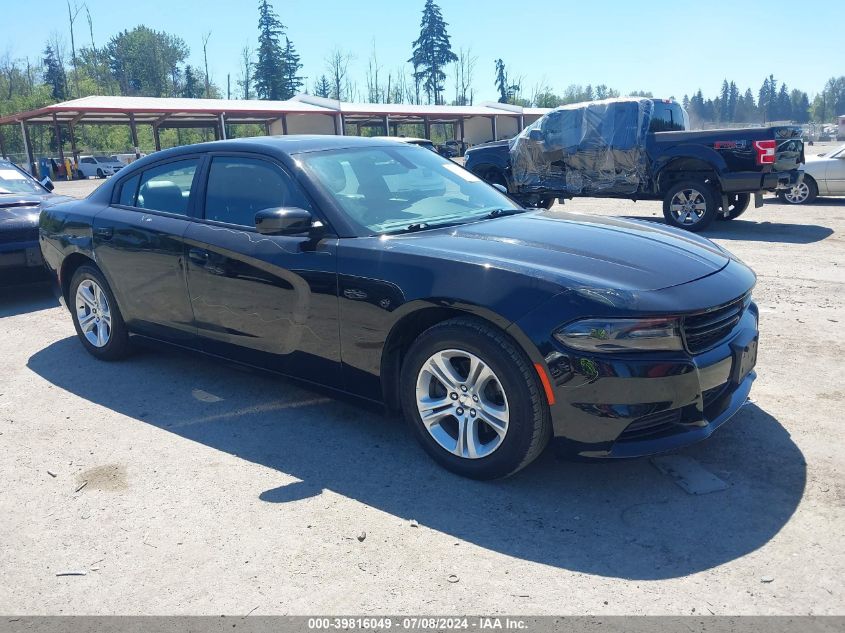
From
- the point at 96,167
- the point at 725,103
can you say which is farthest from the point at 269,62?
the point at 725,103

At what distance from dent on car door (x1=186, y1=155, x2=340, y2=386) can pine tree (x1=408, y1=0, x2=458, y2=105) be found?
370ft

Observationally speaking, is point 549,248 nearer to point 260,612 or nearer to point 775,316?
point 260,612

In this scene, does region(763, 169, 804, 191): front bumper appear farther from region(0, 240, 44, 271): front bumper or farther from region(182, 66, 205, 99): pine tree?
region(182, 66, 205, 99): pine tree

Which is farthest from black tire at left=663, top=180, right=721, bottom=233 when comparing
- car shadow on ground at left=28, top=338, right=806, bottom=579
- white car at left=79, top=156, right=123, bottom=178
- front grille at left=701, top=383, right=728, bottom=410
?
white car at left=79, top=156, right=123, bottom=178

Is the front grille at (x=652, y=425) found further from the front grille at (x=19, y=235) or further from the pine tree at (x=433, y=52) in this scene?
the pine tree at (x=433, y=52)

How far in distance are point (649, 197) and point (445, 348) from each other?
9.62 metres

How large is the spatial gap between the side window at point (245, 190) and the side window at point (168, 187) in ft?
0.81

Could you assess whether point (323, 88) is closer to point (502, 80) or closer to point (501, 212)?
Result: point (502, 80)

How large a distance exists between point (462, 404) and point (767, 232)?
9.43 m

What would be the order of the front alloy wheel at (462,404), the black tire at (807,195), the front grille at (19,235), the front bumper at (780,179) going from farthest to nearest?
the black tire at (807,195), the front bumper at (780,179), the front grille at (19,235), the front alloy wheel at (462,404)

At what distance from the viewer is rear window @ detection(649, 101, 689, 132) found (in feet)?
39.8

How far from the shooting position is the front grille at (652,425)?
312 centimetres

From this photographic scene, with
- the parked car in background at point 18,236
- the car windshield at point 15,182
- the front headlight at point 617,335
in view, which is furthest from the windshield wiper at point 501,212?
the car windshield at point 15,182

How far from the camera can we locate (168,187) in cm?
503
